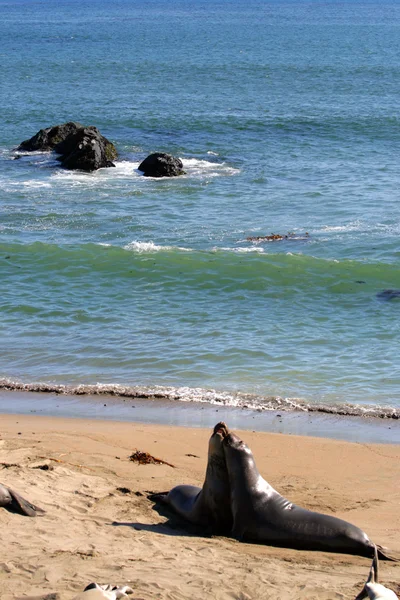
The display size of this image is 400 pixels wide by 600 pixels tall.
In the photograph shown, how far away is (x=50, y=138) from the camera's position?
2984cm

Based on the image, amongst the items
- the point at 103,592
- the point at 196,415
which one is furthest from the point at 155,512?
the point at 196,415

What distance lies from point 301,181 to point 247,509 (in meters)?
19.3

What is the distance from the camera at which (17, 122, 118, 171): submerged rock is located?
27.2 m

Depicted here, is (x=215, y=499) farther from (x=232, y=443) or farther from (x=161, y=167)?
(x=161, y=167)

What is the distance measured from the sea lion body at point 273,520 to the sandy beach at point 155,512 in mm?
121

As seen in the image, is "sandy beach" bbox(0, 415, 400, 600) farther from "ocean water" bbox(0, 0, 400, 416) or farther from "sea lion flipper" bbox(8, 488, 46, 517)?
"ocean water" bbox(0, 0, 400, 416)

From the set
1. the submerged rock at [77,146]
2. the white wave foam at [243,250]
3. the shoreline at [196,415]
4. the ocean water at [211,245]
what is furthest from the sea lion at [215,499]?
the submerged rock at [77,146]

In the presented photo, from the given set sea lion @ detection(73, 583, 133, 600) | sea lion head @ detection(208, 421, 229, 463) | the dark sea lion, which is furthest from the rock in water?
sea lion @ detection(73, 583, 133, 600)

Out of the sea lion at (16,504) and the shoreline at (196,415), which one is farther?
the shoreline at (196,415)

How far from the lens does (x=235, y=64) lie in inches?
2159

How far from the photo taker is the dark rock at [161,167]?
1036 inches

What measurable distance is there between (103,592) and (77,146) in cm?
2283

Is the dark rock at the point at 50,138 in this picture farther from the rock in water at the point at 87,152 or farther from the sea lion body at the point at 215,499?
the sea lion body at the point at 215,499

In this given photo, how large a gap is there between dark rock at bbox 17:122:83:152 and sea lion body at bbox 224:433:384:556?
2340cm
